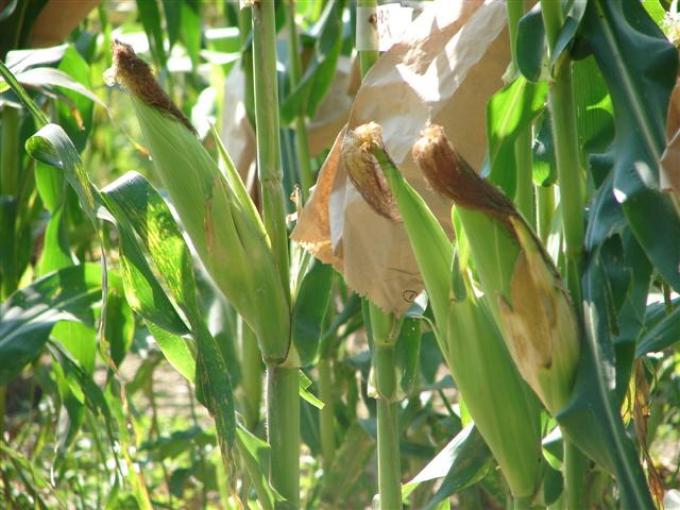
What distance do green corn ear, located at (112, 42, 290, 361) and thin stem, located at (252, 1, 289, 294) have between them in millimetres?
19

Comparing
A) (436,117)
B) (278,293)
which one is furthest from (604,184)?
(278,293)

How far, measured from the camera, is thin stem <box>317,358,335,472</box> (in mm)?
1802

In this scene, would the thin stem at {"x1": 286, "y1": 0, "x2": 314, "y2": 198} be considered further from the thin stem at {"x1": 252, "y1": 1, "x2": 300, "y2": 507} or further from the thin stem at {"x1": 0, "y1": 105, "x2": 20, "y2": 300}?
the thin stem at {"x1": 252, "y1": 1, "x2": 300, "y2": 507}

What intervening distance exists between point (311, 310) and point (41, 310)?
56cm

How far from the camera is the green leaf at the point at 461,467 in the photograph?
927mm

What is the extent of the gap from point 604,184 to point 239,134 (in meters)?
0.99

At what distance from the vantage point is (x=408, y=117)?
95cm

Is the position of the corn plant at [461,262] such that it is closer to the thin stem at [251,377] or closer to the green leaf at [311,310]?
the green leaf at [311,310]

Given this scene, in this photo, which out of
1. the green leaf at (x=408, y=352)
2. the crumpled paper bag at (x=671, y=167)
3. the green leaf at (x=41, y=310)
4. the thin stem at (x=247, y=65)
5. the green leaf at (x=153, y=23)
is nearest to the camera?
the crumpled paper bag at (x=671, y=167)

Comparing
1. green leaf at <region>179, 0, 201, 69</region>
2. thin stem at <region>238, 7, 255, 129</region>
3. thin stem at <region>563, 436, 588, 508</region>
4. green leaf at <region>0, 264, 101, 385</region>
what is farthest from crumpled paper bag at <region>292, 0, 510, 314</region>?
green leaf at <region>179, 0, 201, 69</region>

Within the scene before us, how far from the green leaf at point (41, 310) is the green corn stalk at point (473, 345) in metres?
0.68

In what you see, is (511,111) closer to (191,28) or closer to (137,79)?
(137,79)

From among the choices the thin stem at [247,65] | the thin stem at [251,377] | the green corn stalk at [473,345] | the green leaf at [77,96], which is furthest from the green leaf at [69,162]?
the thin stem at [251,377]

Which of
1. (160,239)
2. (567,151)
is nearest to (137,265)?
(160,239)
